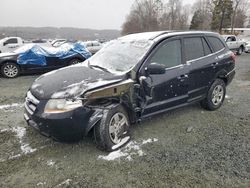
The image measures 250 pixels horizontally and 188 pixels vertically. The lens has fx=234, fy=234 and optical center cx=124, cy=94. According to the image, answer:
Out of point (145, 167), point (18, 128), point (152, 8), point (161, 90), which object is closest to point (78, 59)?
point (18, 128)

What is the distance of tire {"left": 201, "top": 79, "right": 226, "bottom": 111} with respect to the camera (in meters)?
4.84

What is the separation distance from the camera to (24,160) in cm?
320

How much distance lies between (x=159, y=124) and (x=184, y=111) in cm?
96

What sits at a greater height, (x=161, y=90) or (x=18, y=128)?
(x=161, y=90)

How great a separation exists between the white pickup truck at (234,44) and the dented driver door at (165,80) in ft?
49.2

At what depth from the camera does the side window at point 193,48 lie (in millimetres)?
4323

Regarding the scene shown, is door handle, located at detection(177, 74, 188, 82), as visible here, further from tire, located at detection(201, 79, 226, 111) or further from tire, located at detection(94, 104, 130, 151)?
tire, located at detection(94, 104, 130, 151)

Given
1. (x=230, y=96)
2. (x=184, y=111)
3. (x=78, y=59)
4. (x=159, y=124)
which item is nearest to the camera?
(x=159, y=124)

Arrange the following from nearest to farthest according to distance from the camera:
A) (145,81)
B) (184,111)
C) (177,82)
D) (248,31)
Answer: (145,81), (177,82), (184,111), (248,31)

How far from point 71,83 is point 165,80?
1.54 metres

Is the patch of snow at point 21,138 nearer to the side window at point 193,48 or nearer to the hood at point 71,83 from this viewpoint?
the hood at point 71,83

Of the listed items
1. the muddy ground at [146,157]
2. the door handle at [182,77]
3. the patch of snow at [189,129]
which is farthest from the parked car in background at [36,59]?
the patch of snow at [189,129]

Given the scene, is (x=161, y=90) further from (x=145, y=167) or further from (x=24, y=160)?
(x=24, y=160)

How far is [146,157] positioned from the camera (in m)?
3.23
